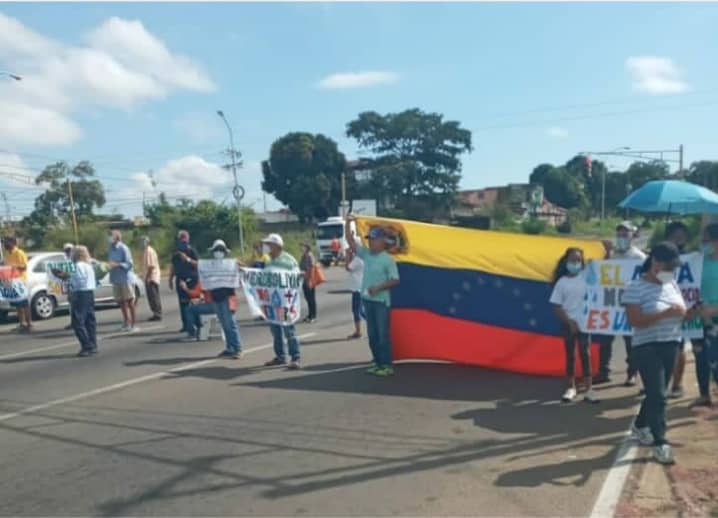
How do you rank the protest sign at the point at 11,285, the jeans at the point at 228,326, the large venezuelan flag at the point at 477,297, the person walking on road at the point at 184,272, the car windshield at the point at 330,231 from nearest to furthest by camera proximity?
1. the large venezuelan flag at the point at 477,297
2. the jeans at the point at 228,326
3. the person walking on road at the point at 184,272
4. the protest sign at the point at 11,285
5. the car windshield at the point at 330,231

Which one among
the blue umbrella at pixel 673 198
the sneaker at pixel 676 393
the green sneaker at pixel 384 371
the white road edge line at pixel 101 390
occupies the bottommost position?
the sneaker at pixel 676 393

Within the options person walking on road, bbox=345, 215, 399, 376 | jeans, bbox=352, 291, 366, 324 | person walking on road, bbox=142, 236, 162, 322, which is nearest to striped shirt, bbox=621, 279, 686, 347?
person walking on road, bbox=345, 215, 399, 376

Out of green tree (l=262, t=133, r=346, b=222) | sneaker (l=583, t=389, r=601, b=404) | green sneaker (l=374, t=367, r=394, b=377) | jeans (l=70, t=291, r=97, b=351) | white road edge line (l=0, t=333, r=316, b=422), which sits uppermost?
green tree (l=262, t=133, r=346, b=222)

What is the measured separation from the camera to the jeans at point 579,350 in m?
7.30

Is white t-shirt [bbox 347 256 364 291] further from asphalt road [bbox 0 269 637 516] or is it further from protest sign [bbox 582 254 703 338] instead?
protest sign [bbox 582 254 703 338]

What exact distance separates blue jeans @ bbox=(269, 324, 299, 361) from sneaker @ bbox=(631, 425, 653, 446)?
4.73m

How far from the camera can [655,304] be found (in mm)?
5324

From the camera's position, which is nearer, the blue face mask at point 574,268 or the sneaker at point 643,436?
the sneaker at point 643,436

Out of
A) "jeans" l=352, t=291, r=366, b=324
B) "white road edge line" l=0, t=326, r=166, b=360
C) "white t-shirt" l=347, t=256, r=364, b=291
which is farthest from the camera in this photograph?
"jeans" l=352, t=291, r=366, b=324

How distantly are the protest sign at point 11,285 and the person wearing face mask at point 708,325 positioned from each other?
41.8ft

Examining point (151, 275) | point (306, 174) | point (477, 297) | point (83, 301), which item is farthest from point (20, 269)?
point (306, 174)

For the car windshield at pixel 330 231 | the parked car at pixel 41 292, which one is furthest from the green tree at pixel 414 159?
the parked car at pixel 41 292

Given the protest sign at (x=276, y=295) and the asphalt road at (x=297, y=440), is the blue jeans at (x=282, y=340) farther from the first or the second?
the asphalt road at (x=297, y=440)

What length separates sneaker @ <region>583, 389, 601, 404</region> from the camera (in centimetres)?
721
